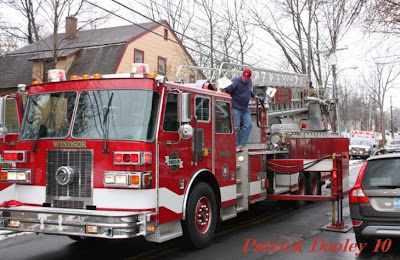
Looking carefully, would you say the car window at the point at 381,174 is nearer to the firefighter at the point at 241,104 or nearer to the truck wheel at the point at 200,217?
the truck wheel at the point at 200,217

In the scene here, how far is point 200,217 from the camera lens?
682 cm

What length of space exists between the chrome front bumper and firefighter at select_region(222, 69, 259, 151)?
11.8ft

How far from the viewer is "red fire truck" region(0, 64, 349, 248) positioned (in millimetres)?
5543

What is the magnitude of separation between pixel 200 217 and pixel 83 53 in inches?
936

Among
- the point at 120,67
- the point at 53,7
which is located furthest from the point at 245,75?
the point at 120,67

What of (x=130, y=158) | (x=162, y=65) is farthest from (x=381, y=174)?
(x=162, y=65)

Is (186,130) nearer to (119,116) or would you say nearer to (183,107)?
(183,107)

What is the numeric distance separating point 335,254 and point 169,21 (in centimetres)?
2546

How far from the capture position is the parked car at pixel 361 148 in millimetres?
35656

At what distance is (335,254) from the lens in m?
6.61

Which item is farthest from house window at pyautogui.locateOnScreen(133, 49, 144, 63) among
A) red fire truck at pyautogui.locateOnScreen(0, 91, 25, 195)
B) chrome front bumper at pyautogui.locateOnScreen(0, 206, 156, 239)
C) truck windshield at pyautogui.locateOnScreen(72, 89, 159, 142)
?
chrome front bumper at pyautogui.locateOnScreen(0, 206, 156, 239)

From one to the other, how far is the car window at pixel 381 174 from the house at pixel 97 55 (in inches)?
767

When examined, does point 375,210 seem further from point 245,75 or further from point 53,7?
point 53,7

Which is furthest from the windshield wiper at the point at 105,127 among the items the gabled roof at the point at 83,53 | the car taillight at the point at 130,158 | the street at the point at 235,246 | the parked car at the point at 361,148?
the parked car at the point at 361,148
